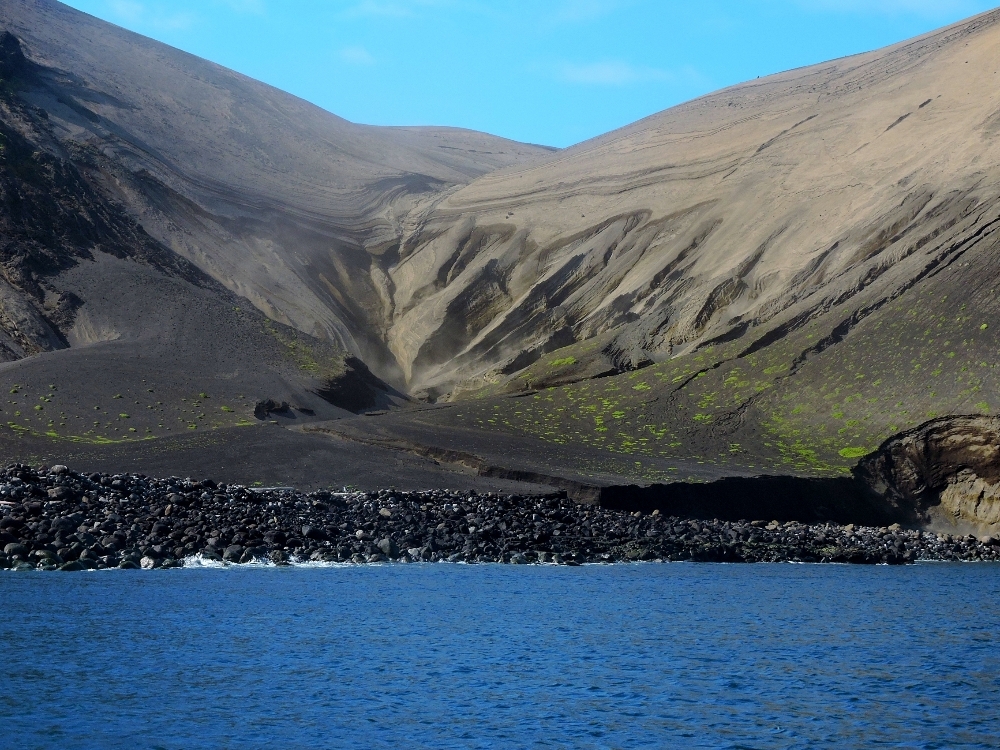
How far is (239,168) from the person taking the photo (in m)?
88.0

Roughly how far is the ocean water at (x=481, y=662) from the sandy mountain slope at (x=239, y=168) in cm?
5149

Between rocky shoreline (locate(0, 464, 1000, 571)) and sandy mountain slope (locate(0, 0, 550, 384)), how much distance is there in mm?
40623

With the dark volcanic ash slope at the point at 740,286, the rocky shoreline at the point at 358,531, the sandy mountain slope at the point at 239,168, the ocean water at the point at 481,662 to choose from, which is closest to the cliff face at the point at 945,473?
the dark volcanic ash slope at the point at 740,286

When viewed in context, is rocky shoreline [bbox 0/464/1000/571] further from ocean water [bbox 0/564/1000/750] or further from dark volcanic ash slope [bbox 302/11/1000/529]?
dark volcanic ash slope [bbox 302/11/1000/529]

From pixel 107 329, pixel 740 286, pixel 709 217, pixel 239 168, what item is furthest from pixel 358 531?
pixel 239 168

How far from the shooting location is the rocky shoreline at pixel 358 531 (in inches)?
1054

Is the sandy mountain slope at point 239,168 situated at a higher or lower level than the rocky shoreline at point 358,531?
higher

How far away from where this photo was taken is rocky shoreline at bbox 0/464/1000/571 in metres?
26.8

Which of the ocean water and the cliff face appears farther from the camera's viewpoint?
the cliff face

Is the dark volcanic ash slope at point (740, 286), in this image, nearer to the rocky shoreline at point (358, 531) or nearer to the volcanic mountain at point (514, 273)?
the volcanic mountain at point (514, 273)

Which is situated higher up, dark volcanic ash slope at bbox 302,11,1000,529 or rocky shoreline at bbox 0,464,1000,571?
dark volcanic ash slope at bbox 302,11,1000,529

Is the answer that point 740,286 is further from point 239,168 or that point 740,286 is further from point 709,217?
point 239,168

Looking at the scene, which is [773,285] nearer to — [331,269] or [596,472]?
[596,472]

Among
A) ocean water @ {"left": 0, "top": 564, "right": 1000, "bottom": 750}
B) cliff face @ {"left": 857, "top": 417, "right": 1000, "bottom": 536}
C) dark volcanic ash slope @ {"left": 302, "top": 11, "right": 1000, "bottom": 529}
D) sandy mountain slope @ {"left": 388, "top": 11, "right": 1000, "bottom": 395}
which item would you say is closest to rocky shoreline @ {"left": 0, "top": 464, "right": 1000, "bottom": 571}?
ocean water @ {"left": 0, "top": 564, "right": 1000, "bottom": 750}
